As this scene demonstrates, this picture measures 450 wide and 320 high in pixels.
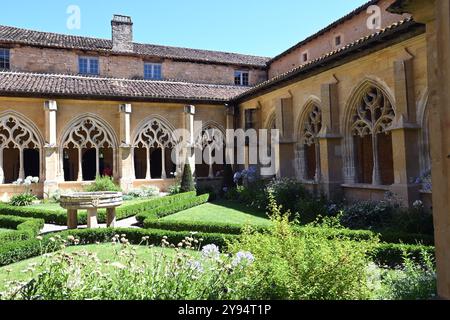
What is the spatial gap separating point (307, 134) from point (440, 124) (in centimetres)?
1173

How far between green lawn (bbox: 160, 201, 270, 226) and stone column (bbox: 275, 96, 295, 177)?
2.80m

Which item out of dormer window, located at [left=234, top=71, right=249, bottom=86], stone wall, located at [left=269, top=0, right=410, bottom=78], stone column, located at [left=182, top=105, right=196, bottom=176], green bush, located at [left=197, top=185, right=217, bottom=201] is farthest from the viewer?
dormer window, located at [left=234, top=71, right=249, bottom=86]

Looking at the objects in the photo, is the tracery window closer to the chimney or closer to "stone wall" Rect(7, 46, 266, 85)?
"stone wall" Rect(7, 46, 266, 85)

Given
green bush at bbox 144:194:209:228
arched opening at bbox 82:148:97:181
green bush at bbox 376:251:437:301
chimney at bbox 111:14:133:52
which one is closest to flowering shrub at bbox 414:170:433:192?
green bush at bbox 376:251:437:301

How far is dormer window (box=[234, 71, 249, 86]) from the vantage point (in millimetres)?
23188

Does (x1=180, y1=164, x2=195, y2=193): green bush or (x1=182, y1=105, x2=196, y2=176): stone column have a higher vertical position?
(x1=182, y1=105, x2=196, y2=176): stone column

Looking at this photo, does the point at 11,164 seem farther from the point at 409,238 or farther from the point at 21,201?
the point at 409,238

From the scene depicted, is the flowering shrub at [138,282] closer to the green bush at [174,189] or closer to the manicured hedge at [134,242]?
the manicured hedge at [134,242]

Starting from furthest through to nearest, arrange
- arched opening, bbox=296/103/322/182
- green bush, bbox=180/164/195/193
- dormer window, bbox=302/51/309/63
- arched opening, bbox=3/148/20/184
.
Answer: arched opening, bbox=3/148/20/184 → dormer window, bbox=302/51/309/63 → green bush, bbox=180/164/195/193 → arched opening, bbox=296/103/322/182

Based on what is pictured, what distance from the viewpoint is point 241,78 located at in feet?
76.5

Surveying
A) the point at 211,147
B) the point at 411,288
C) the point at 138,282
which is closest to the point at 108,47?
the point at 211,147

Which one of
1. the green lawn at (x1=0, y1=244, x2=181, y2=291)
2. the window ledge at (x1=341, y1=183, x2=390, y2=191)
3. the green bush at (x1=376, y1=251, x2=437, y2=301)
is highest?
the window ledge at (x1=341, y1=183, x2=390, y2=191)

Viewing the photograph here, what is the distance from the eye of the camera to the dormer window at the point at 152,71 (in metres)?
21.2
